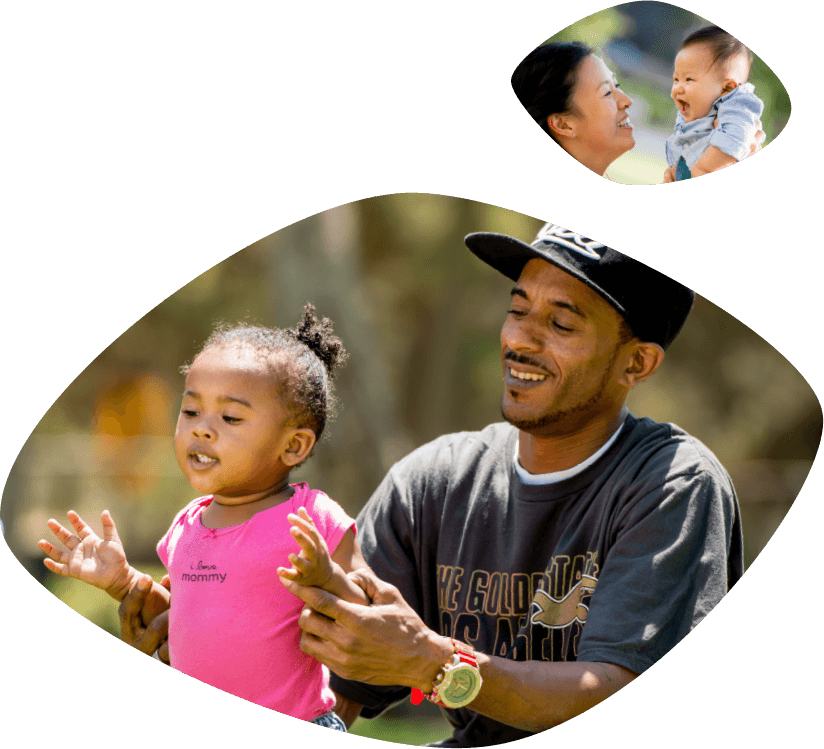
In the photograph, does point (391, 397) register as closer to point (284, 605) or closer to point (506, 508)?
point (506, 508)

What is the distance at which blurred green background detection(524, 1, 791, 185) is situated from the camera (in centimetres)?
275


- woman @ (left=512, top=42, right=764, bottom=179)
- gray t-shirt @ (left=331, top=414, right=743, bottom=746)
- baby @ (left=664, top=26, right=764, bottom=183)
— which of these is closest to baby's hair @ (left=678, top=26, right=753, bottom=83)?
baby @ (left=664, top=26, right=764, bottom=183)

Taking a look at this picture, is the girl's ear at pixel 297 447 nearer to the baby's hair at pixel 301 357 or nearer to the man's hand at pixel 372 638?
the baby's hair at pixel 301 357

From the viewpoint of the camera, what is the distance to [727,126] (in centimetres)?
271

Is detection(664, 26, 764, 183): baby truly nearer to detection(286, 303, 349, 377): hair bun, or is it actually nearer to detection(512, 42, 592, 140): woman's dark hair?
detection(512, 42, 592, 140): woman's dark hair

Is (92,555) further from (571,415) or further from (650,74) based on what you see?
(650,74)

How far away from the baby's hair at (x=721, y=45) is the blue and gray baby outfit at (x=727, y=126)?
0.07 meters

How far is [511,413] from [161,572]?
3.38 feet

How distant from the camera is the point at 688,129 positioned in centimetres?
273

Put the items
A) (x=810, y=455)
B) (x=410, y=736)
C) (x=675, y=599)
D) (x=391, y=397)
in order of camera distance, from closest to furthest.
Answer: (x=675, y=599) → (x=810, y=455) → (x=410, y=736) → (x=391, y=397)

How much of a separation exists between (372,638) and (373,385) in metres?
1.56

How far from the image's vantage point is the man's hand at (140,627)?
97.3 inches

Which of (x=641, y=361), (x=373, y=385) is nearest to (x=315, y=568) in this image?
(x=641, y=361)

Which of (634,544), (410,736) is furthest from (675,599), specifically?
(410,736)
